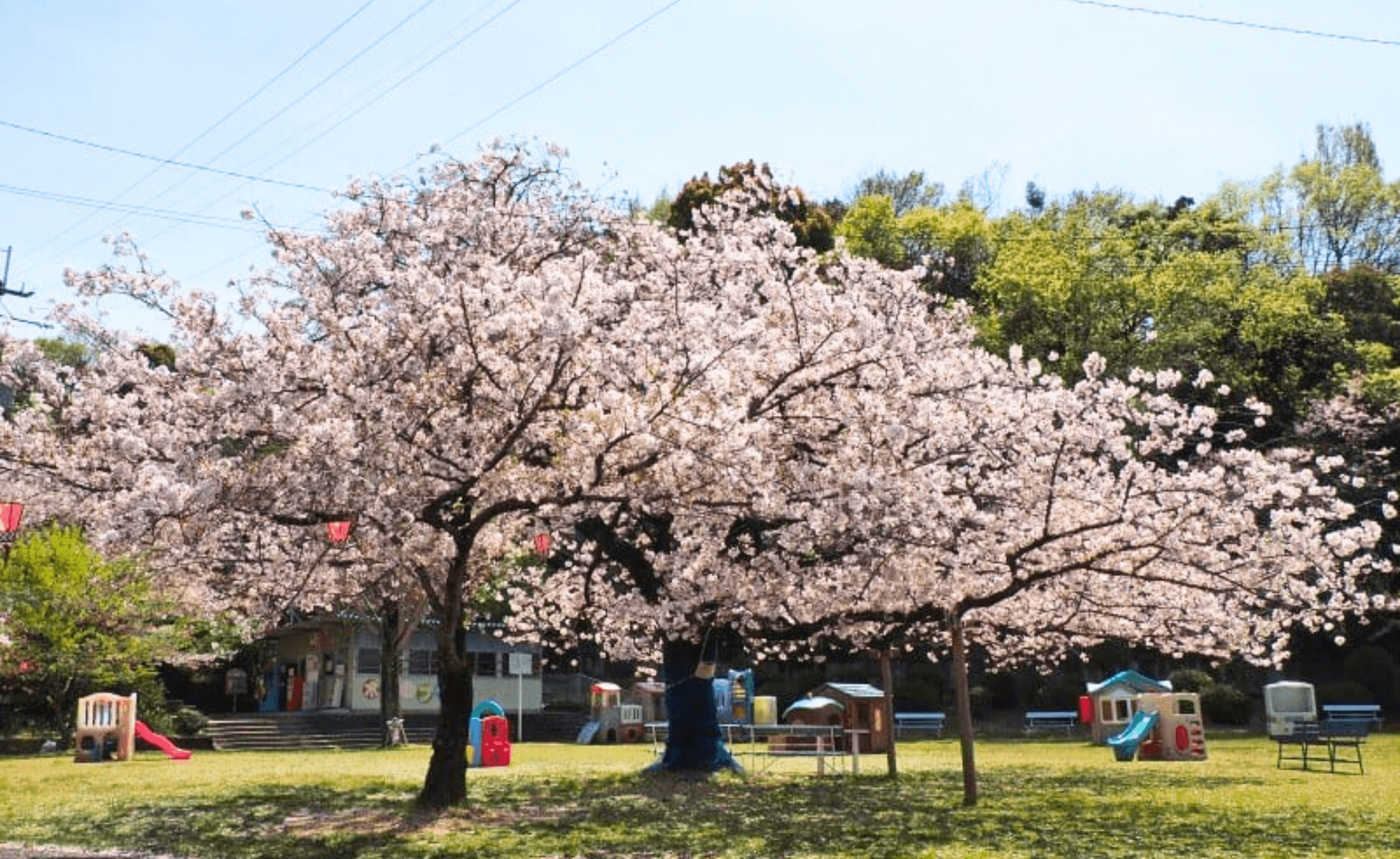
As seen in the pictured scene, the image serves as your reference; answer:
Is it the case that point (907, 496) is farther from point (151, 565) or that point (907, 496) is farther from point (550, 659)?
point (550, 659)

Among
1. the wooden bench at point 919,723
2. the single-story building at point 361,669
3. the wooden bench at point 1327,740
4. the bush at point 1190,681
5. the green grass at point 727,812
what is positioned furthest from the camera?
the single-story building at point 361,669

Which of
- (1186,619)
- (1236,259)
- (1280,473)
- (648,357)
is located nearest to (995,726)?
(1236,259)

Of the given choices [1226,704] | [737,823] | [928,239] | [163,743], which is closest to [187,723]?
[163,743]

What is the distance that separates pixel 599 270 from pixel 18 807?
10.7m

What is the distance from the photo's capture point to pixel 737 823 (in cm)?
1381

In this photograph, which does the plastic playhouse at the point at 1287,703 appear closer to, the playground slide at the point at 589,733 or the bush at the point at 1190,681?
the bush at the point at 1190,681

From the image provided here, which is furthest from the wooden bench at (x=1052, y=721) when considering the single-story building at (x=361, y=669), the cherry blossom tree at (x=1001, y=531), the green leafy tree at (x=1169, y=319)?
the cherry blossom tree at (x=1001, y=531)

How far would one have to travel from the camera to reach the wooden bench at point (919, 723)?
121 ft

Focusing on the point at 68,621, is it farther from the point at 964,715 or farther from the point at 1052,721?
the point at 1052,721

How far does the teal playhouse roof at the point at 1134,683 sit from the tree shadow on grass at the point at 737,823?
10819 millimetres

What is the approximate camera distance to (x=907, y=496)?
13852mm

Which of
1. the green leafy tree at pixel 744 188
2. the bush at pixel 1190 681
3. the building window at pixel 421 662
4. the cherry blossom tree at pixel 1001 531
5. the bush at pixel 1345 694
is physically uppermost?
the green leafy tree at pixel 744 188

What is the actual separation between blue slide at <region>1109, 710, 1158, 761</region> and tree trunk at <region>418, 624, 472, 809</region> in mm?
15245

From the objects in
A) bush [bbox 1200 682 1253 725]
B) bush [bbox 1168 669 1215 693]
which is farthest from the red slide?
bush [bbox 1200 682 1253 725]
